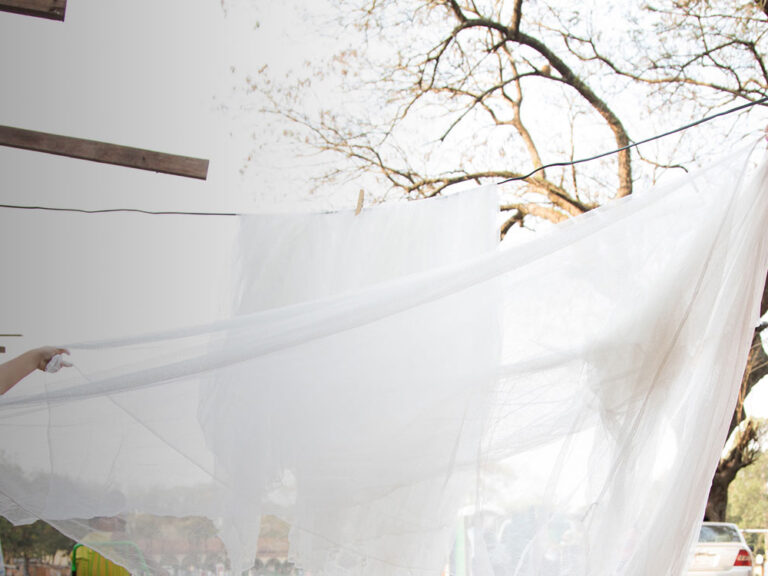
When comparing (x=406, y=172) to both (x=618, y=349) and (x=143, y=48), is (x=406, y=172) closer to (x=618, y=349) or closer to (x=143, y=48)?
(x=143, y=48)

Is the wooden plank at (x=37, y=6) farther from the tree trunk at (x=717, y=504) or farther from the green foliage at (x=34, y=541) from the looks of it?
the green foliage at (x=34, y=541)

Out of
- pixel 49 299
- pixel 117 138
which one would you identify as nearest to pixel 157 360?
pixel 49 299

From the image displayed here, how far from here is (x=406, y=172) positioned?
291 inches

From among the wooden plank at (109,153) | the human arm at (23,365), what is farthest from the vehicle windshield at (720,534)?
the human arm at (23,365)

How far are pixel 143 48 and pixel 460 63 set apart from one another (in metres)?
2.67

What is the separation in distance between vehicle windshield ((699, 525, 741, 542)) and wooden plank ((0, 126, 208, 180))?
5490 mm

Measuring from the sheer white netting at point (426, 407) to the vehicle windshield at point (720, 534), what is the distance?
5226 mm

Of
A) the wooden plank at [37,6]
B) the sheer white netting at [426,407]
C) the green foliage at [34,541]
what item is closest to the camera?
the sheer white netting at [426,407]

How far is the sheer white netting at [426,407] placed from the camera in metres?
1.84

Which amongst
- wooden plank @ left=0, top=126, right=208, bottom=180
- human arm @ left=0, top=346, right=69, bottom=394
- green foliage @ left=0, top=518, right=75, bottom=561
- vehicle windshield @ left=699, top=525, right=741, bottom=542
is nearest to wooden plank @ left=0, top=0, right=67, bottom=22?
wooden plank @ left=0, top=126, right=208, bottom=180

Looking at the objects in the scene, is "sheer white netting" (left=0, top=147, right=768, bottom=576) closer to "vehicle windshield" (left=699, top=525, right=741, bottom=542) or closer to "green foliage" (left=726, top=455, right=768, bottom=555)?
"vehicle windshield" (left=699, top=525, right=741, bottom=542)

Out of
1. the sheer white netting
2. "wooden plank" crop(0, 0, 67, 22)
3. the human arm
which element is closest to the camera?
the sheer white netting

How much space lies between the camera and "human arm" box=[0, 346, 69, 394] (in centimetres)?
207

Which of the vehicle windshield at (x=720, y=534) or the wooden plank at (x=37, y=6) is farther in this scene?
the vehicle windshield at (x=720, y=534)
